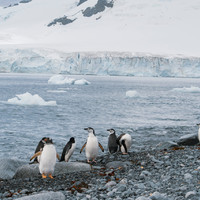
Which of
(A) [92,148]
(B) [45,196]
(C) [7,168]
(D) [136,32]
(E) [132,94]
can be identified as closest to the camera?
(B) [45,196]

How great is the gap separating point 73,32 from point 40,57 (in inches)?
→ 4386

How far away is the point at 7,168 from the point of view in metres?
8.83

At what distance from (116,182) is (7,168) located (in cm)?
359

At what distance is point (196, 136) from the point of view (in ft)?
40.0

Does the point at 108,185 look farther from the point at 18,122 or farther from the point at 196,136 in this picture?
the point at 18,122

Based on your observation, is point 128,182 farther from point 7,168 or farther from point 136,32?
point 136,32

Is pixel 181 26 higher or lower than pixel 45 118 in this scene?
higher

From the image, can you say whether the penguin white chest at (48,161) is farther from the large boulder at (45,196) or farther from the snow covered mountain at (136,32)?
the snow covered mountain at (136,32)

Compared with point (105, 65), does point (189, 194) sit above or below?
above

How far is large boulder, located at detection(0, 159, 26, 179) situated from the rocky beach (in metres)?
0.70

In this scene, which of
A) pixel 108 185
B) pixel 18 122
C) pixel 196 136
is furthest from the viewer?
pixel 18 122

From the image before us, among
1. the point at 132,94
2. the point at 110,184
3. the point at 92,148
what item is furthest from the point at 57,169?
the point at 132,94

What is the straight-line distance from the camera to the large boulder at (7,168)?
8.42 meters

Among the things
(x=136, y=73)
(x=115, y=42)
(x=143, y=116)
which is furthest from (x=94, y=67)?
(x=115, y=42)
